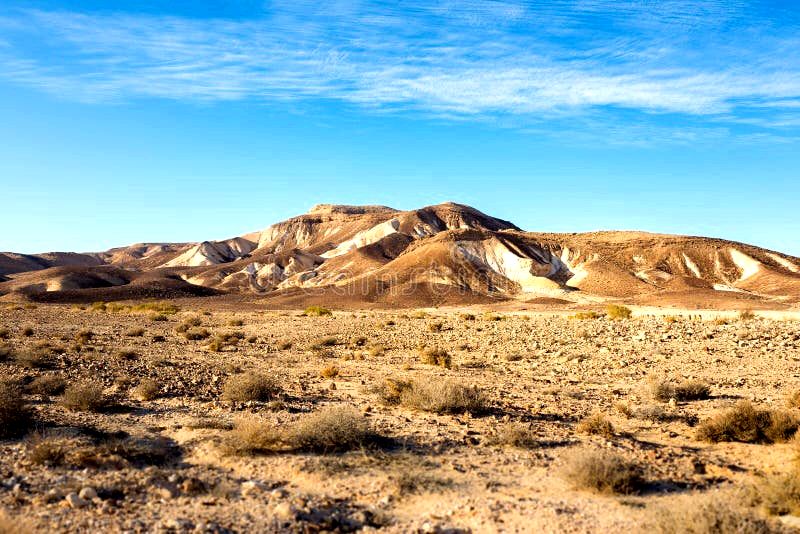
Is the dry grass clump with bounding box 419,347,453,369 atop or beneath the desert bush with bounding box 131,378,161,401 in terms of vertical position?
beneath

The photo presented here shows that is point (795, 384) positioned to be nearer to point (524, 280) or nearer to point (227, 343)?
point (227, 343)

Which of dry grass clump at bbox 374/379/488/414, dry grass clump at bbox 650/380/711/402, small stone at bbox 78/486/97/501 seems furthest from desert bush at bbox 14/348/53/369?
dry grass clump at bbox 650/380/711/402

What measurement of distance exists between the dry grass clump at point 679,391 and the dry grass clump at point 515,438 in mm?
4314

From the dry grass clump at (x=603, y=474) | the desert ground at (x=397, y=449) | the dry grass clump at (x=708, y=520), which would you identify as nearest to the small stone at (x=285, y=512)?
the desert ground at (x=397, y=449)

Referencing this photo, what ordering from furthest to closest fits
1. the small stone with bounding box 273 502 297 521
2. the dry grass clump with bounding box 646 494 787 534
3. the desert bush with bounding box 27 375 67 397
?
the desert bush with bounding box 27 375 67 397 → the small stone with bounding box 273 502 297 521 → the dry grass clump with bounding box 646 494 787 534

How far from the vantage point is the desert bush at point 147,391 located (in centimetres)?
1172

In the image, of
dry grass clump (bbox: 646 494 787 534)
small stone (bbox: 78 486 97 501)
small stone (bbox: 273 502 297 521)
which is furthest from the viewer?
small stone (bbox: 78 486 97 501)

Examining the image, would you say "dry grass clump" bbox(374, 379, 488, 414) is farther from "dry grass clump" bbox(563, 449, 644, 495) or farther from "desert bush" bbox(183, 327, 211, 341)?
"desert bush" bbox(183, 327, 211, 341)

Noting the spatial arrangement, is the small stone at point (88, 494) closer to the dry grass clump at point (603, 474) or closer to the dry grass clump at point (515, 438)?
the dry grass clump at point (515, 438)

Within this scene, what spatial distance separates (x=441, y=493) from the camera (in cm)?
683

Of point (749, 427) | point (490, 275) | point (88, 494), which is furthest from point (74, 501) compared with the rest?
point (490, 275)

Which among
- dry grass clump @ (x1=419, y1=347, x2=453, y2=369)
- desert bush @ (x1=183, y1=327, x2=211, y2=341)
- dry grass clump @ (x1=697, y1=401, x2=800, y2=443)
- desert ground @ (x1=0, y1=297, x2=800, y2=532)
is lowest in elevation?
desert bush @ (x1=183, y1=327, x2=211, y2=341)

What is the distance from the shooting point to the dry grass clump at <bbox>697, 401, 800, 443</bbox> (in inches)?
348

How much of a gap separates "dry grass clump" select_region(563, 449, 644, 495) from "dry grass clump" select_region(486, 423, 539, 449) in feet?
4.57
